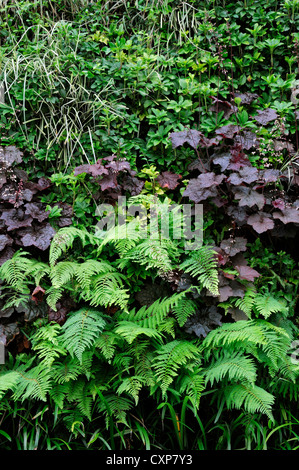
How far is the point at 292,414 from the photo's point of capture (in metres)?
1.92

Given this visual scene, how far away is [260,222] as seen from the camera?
209 centimetres

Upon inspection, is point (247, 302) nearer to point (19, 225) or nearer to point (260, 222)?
point (260, 222)

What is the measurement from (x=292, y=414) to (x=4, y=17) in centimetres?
321

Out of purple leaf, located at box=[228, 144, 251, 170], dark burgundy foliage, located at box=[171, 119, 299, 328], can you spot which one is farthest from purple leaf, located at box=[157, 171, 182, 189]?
purple leaf, located at box=[228, 144, 251, 170]

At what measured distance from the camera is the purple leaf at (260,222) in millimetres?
2053

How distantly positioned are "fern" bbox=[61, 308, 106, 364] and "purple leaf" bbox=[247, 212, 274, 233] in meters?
0.97

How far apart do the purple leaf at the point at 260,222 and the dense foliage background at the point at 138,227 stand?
15mm

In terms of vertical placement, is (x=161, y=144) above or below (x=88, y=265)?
above

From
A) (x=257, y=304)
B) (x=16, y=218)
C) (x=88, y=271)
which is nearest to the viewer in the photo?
(x=88, y=271)

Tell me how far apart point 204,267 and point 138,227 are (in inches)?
16.3

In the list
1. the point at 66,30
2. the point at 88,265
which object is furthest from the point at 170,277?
the point at 66,30

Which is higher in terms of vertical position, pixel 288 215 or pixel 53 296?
pixel 288 215

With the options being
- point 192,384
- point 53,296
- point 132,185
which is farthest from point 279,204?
point 53,296
